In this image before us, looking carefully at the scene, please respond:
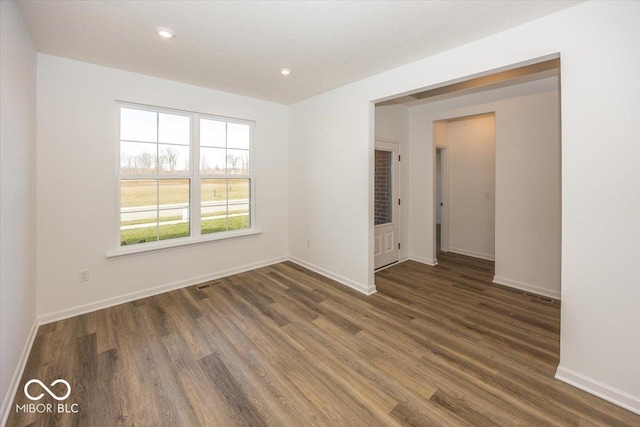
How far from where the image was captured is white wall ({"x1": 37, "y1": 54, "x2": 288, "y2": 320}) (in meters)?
2.74

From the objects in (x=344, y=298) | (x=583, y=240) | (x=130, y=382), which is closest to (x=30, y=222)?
(x=130, y=382)

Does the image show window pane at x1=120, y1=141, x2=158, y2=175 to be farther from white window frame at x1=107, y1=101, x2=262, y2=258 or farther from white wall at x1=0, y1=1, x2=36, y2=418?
white wall at x1=0, y1=1, x2=36, y2=418

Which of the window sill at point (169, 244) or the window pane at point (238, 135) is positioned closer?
the window sill at point (169, 244)

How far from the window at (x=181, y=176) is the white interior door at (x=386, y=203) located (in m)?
2.10

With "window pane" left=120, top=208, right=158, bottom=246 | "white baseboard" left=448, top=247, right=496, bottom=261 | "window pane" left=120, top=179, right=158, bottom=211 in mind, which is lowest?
"white baseboard" left=448, top=247, right=496, bottom=261

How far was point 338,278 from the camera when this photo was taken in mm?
3939

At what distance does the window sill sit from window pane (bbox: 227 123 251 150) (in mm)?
1379

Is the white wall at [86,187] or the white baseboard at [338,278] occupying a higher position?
the white wall at [86,187]

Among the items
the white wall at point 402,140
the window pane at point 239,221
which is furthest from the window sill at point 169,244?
the white wall at point 402,140

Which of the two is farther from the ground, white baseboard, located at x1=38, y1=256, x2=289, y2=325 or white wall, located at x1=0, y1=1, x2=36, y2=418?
white wall, located at x1=0, y1=1, x2=36, y2=418

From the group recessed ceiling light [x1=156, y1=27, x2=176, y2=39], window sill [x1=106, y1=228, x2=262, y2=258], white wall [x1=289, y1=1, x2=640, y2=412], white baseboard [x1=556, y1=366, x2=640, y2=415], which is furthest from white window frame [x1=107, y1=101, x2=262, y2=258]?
white baseboard [x1=556, y1=366, x2=640, y2=415]

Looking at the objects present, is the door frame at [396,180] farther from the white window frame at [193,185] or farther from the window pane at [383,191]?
the white window frame at [193,185]

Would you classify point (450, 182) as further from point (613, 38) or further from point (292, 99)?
point (613, 38)

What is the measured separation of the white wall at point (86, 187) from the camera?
2.74 metres
